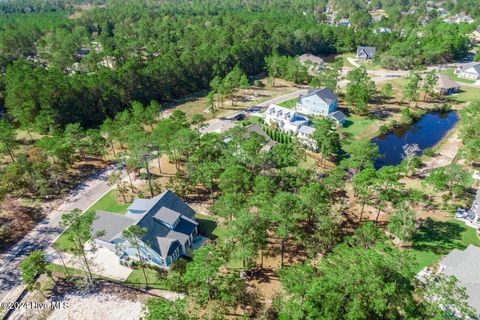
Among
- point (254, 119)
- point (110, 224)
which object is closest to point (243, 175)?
point (110, 224)

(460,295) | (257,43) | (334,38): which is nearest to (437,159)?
(460,295)

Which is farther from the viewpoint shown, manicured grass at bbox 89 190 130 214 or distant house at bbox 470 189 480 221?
manicured grass at bbox 89 190 130 214

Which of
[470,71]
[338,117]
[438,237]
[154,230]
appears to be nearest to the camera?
[154,230]

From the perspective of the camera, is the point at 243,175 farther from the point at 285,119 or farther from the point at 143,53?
the point at 143,53

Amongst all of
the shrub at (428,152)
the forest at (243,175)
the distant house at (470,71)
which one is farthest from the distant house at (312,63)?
the shrub at (428,152)

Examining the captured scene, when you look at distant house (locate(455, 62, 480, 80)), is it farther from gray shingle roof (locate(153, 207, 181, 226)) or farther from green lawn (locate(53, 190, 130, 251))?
green lawn (locate(53, 190, 130, 251))

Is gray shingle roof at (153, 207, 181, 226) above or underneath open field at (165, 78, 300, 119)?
above

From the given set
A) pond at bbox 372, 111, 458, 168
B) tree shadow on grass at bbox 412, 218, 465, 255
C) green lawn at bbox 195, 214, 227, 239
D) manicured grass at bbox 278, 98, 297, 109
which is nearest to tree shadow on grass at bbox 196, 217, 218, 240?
green lawn at bbox 195, 214, 227, 239
